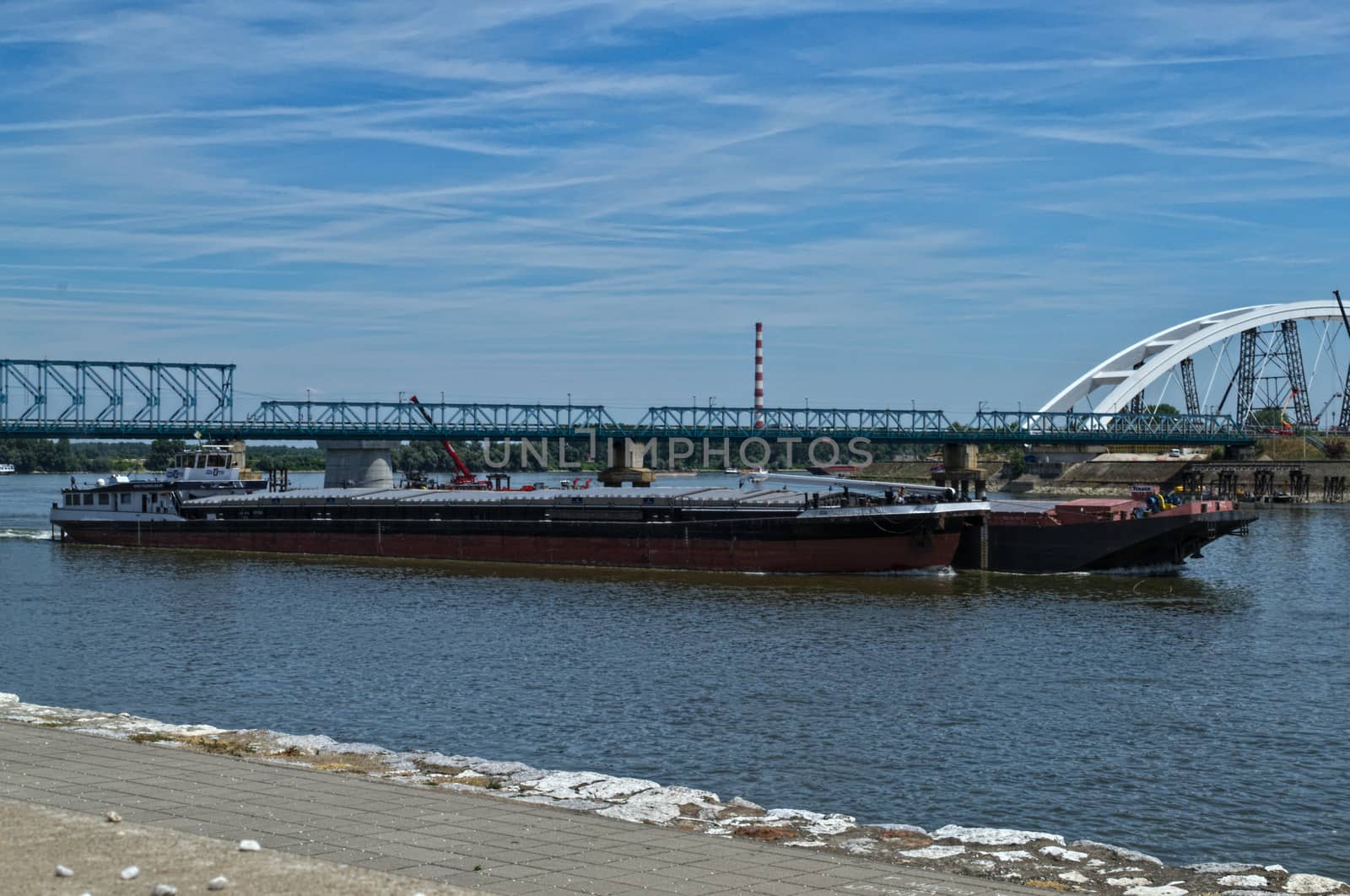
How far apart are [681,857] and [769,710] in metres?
13.9

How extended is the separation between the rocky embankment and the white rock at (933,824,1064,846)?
19 mm

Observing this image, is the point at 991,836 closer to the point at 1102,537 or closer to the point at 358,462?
the point at 1102,537

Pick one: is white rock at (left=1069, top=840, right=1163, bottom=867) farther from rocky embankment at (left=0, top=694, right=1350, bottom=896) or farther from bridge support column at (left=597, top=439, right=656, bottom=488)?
bridge support column at (left=597, top=439, right=656, bottom=488)

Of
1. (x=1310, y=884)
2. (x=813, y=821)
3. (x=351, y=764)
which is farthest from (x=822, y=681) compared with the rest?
(x=1310, y=884)

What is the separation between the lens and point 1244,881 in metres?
14.8

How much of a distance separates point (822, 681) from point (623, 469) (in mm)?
101627

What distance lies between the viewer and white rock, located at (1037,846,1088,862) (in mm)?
15416

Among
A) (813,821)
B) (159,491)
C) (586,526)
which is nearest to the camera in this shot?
(813,821)

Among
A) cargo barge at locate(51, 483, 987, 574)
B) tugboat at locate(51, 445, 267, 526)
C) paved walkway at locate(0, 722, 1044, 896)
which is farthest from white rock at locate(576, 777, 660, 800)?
tugboat at locate(51, 445, 267, 526)

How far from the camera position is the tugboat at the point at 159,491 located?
78500mm

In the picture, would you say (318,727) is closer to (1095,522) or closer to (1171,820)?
(1171,820)

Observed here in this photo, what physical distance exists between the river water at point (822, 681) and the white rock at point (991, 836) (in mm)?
2761

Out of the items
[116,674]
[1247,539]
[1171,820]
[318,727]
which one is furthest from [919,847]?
[1247,539]

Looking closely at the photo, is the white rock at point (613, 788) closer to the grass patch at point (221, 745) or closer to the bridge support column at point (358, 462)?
the grass patch at point (221, 745)
